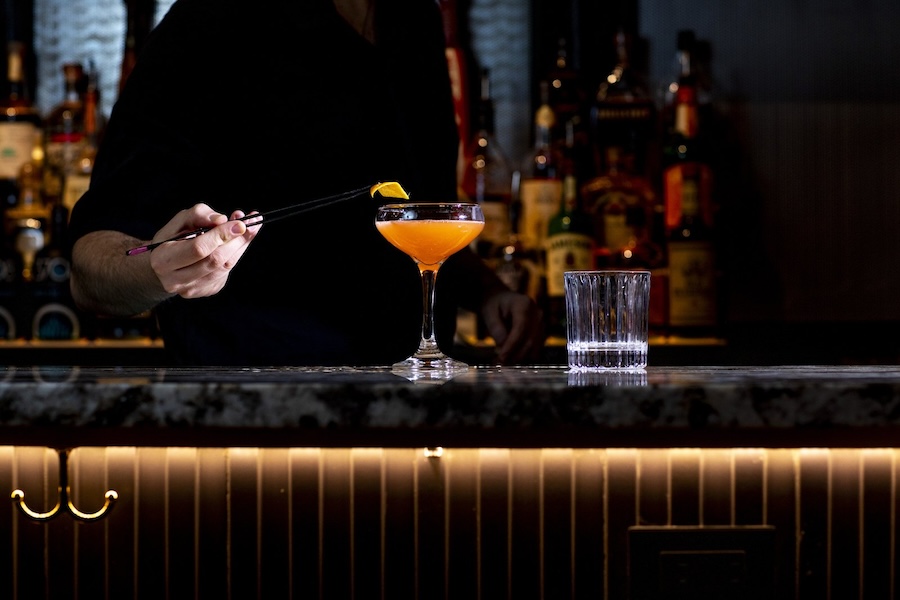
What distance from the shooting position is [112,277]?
120 centimetres

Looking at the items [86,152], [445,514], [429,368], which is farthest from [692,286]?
[86,152]

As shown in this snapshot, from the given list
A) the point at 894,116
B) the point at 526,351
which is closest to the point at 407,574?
the point at 526,351

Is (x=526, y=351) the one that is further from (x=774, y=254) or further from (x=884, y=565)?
(x=774, y=254)

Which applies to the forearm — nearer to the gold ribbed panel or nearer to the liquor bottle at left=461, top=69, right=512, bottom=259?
the gold ribbed panel

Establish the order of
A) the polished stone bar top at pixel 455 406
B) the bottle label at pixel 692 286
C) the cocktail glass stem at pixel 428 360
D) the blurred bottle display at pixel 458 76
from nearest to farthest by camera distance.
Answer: the polished stone bar top at pixel 455 406
the cocktail glass stem at pixel 428 360
the bottle label at pixel 692 286
the blurred bottle display at pixel 458 76

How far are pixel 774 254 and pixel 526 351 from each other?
1.18m

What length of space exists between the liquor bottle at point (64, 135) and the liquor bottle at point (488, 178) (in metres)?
0.90

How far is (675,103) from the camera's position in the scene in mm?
2244

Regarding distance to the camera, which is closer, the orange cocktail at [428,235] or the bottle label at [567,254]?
the orange cocktail at [428,235]

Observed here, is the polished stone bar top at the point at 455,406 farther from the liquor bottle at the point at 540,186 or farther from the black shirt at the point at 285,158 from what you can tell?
the liquor bottle at the point at 540,186

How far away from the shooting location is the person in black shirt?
4.64 ft

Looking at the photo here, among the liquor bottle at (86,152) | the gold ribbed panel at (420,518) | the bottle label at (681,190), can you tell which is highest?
the liquor bottle at (86,152)

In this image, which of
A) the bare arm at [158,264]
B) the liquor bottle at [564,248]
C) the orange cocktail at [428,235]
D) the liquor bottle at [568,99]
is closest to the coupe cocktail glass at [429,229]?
the orange cocktail at [428,235]

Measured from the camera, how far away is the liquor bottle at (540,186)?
2.24 meters
